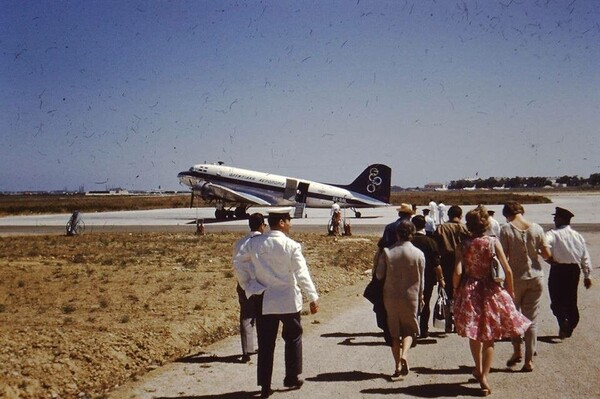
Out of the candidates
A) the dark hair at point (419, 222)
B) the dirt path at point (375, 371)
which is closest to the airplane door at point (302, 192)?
the dirt path at point (375, 371)

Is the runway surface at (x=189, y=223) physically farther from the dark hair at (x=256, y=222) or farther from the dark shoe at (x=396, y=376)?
the dark hair at (x=256, y=222)

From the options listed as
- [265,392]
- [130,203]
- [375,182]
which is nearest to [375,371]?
[265,392]

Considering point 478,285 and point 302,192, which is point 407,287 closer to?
point 478,285

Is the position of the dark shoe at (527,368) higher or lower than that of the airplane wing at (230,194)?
lower

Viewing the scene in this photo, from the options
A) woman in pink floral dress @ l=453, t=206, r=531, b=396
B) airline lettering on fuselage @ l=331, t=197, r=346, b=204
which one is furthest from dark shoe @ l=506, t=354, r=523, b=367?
airline lettering on fuselage @ l=331, t=197, r=346, b=204

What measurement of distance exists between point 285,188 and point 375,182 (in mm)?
7955

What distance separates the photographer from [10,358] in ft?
22.7

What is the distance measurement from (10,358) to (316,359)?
3975 millimetres

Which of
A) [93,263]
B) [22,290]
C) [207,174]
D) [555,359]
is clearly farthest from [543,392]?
[207,174]

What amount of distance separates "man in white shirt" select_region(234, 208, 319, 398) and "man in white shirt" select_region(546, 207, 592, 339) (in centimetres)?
434

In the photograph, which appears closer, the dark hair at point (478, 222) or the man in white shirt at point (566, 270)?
the dark hair at point (478, 222)

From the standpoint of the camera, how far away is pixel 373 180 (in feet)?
155

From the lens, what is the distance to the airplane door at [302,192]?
46.3 m

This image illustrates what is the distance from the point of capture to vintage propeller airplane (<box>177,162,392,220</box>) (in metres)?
45.6
